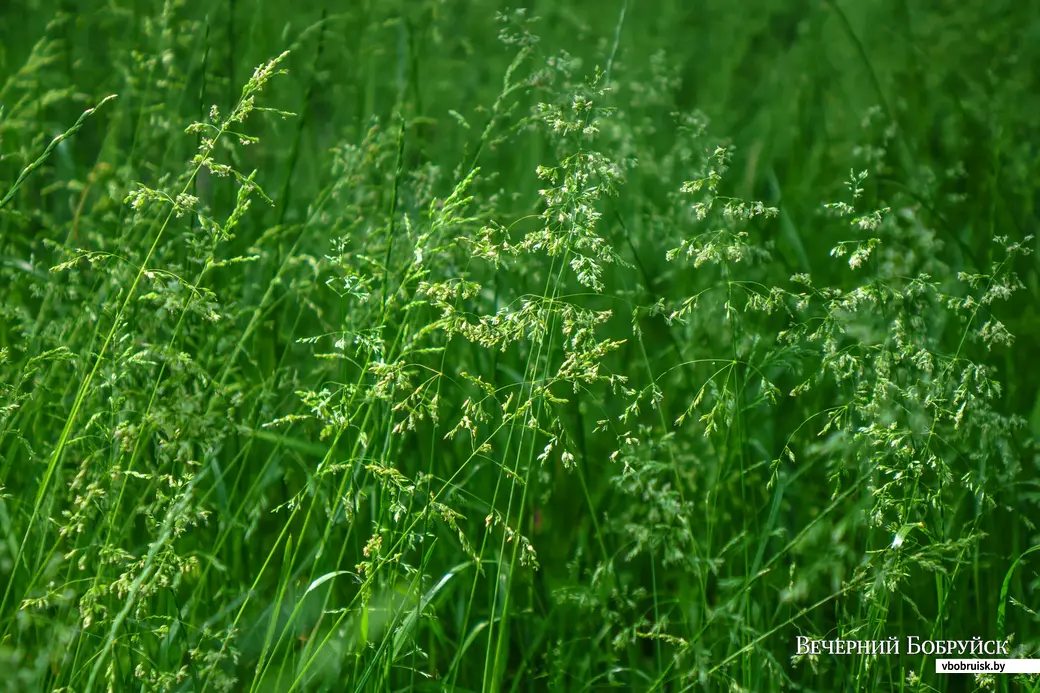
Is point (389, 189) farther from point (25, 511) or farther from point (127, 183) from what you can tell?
point (25, 511)

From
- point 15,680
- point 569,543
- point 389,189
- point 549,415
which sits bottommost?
point 569,543

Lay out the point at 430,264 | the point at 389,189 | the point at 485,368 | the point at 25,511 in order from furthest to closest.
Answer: the point at 389,189, the point at 485,368, the point at 430,264, the point at 25,511

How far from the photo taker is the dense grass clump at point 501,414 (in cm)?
163

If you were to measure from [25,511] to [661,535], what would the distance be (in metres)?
1.25

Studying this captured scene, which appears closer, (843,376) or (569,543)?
(843,376)

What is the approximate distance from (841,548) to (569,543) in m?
0.73

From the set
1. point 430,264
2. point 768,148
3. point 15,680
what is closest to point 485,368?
point 430,264

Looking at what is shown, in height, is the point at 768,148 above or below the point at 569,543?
above

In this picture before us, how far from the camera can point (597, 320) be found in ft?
5.21

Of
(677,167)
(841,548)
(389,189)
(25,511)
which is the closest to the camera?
→ (841,548)

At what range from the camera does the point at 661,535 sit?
1.96 m

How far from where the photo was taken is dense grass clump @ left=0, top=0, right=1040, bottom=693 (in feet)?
5.33

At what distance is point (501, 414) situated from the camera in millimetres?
2295

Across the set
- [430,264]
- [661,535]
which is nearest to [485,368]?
[430,264]
